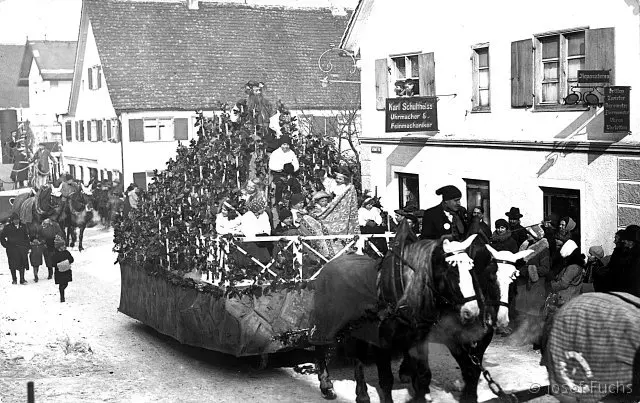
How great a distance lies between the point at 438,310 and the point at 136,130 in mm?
27332

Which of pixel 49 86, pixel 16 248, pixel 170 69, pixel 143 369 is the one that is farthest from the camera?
pixel 49 86

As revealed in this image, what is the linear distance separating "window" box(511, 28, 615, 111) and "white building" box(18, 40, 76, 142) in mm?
38729

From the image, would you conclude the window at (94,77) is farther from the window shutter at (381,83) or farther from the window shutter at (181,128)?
the window shutter at (381,83)

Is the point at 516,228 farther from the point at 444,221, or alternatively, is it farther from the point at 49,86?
the point at 49,86

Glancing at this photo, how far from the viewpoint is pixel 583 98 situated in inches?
551

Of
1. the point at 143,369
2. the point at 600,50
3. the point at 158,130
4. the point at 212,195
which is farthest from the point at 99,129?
the point at 600,50

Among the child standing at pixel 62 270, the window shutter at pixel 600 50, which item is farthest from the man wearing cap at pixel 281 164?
the child standing at pixel 62 270

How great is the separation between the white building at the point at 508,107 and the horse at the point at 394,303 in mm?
5331

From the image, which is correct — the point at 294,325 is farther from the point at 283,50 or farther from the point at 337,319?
the point at 283,50

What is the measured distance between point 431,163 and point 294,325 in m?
7.70

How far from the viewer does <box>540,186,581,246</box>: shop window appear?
47.8 feet

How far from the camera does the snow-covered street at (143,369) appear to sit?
1092 centimetres

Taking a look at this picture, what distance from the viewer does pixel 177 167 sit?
13859 mm

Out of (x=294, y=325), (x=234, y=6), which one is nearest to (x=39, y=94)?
(x=234, y=6)
